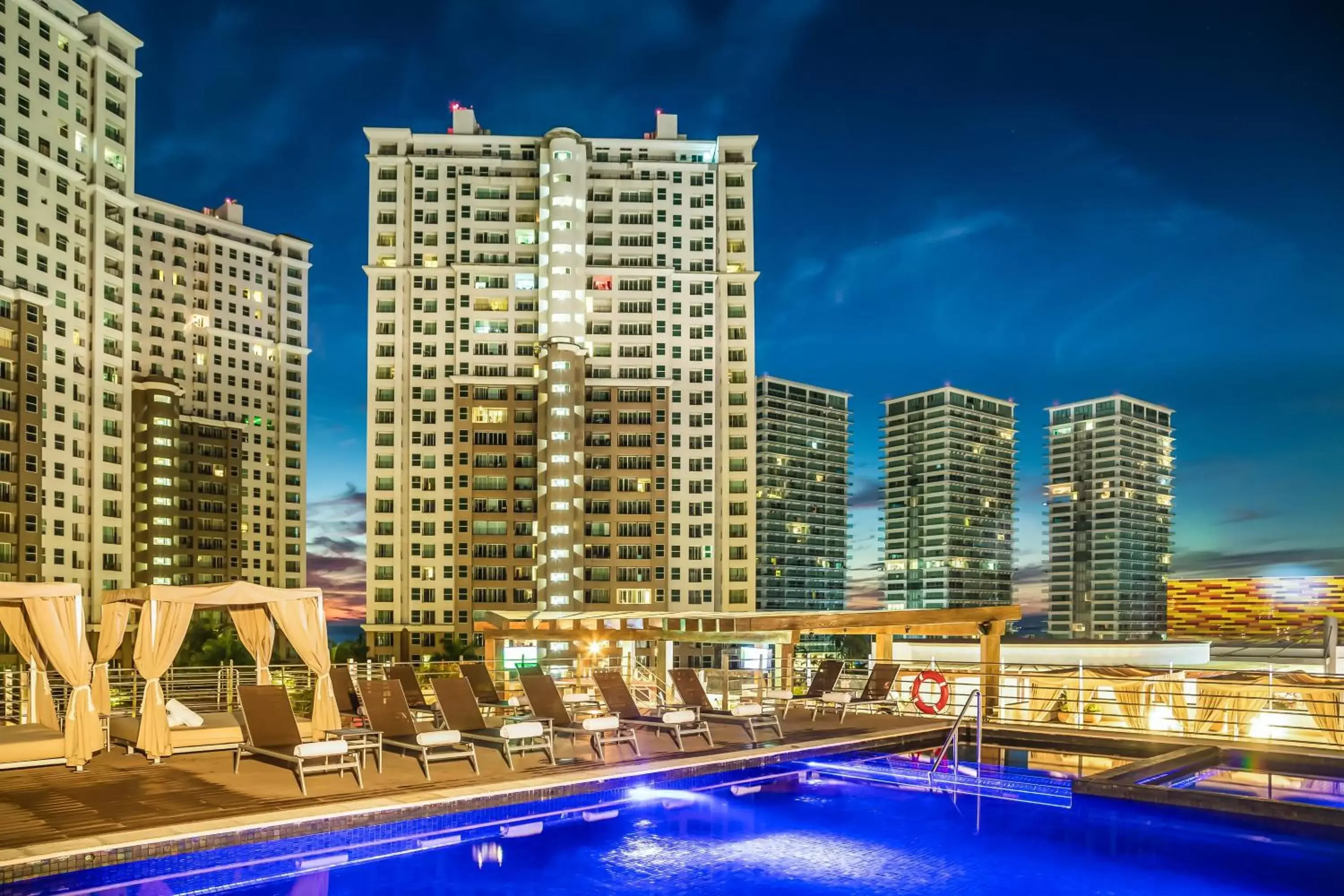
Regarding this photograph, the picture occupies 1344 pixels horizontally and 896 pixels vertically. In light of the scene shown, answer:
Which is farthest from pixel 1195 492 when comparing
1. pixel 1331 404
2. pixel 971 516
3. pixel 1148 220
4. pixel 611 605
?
pixel 611 605

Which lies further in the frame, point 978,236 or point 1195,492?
point 1195,492

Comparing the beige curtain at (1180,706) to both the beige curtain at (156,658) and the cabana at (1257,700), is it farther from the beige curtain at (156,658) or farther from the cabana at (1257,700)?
the beige curtain at (156,658)

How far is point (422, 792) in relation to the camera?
8.95m

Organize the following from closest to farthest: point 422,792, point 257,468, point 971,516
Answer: point 422,792 < point 257,468 < point 971,516

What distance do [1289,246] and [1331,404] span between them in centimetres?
2758

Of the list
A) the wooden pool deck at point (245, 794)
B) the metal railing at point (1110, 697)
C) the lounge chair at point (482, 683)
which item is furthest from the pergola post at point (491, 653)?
the wooden pool deck at point (245, 794)

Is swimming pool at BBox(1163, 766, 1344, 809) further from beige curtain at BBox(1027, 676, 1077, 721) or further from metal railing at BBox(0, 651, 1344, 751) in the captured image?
beige curtain at BBox(1027, 676, 1077, 721)

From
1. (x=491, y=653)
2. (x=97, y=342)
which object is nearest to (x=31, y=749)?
(x=491, y=653)

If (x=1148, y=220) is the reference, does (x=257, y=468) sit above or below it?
below

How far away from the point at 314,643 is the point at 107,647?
223 centimetres

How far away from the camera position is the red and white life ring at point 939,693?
14969 millimetres

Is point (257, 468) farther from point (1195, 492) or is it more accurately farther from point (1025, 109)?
point (1195, 492)

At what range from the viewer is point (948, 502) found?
5468 inches

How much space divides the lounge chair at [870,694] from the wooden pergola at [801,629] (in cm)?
66
